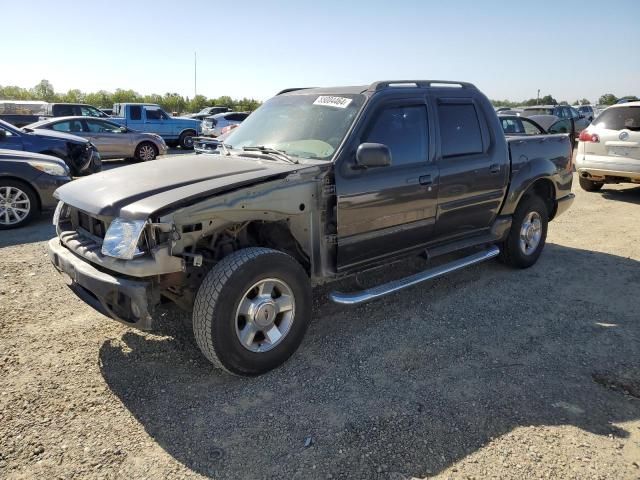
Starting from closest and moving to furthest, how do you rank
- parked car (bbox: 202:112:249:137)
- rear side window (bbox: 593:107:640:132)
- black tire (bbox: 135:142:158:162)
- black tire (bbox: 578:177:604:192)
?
rear side window (bbox: 593:107:640:132) → black tire (bbox: 578:177:604:192) → black tire (bbox: 135:142:158:162) → parked car (bbox: 202:112:249:137)

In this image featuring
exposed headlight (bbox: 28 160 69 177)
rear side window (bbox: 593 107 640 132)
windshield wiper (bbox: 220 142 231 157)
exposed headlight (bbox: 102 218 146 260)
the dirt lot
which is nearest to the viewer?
the dirt lot

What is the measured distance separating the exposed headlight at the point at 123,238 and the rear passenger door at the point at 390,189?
4.79 feet

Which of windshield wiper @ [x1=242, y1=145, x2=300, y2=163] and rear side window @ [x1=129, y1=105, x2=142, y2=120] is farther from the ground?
rear side window @ [x1=129, y1=105, x2=142, y2=120]

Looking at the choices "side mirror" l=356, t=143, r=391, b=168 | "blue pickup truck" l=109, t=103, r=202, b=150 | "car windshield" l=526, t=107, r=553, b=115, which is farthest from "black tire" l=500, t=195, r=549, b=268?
"car windshield" l=526, t=107, r=553, b=115

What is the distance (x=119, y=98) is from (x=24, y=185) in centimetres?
4835

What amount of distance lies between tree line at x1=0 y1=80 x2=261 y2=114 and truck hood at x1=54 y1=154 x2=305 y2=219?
4624 cm

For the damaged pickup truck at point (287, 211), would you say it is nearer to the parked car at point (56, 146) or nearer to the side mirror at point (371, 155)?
the side mirror at point (371, 155)

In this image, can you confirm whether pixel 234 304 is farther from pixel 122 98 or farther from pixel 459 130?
pixel 122 98

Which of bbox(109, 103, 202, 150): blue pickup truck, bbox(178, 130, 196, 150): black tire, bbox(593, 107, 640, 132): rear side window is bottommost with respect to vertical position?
bbox(593, 107, 640, 132): rear side window

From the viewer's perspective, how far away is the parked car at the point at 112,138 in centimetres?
1369

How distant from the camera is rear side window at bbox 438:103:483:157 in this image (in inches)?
175

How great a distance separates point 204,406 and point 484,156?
3443mm

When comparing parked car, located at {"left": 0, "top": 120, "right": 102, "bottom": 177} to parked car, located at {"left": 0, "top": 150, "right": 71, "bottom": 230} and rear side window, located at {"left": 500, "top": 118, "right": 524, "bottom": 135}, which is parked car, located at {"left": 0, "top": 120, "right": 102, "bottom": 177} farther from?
rear side window, located at {"left": 500, "top": 118, "right": 524, "bottom": 135}

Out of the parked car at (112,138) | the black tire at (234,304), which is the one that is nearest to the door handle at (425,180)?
the black tire at (234,304)
